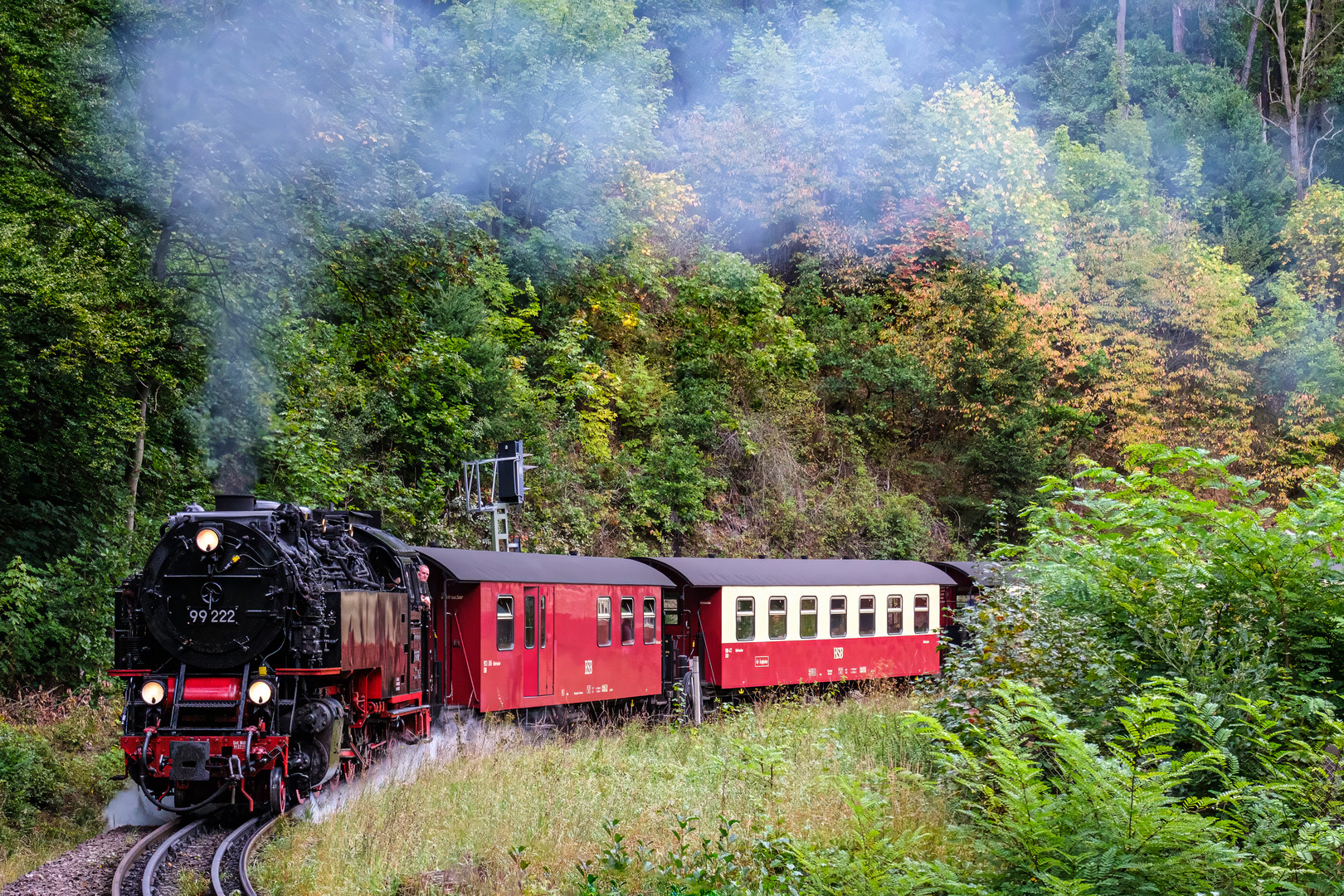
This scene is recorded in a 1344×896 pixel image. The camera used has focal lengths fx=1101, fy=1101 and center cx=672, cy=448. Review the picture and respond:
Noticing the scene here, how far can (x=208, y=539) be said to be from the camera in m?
9.86

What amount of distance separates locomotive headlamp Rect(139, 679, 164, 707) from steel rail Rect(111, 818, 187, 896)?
3.44 feet

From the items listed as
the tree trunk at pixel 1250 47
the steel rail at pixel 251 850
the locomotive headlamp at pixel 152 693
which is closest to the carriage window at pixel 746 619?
the steel rail at pixel 251 850

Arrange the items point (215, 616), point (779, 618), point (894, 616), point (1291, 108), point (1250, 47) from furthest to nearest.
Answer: point (1250, 47) → point (1291, 108) → point (894, 616) → point (779, 618) → point (215, 616)

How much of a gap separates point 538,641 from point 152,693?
5.08 m

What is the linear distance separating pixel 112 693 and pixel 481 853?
30.5ft

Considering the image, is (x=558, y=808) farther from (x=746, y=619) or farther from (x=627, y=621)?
(x=746, y=619)

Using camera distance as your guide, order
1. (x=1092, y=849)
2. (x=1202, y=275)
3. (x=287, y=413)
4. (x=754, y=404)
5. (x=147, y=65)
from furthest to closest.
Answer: (x=1202, y=275) → (x=754, y=404) → (x=287, y=413) → (x=147, y=65) → (x=1092, y=849)

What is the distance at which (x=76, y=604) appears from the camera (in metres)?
14.6

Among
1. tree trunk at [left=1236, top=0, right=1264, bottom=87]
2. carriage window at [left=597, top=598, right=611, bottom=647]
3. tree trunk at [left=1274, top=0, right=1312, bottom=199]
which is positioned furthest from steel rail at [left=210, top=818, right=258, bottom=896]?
tree trunk at [left=1236, top=0, right=1264, bottom=87]

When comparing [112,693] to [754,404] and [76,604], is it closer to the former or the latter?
[76,604]

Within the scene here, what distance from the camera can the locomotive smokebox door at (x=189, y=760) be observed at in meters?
9.16

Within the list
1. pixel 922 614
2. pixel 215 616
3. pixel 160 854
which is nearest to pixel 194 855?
pixel 160 854

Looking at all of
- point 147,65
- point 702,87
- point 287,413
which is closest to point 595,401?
point 287,413

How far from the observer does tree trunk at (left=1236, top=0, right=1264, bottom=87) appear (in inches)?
1829
